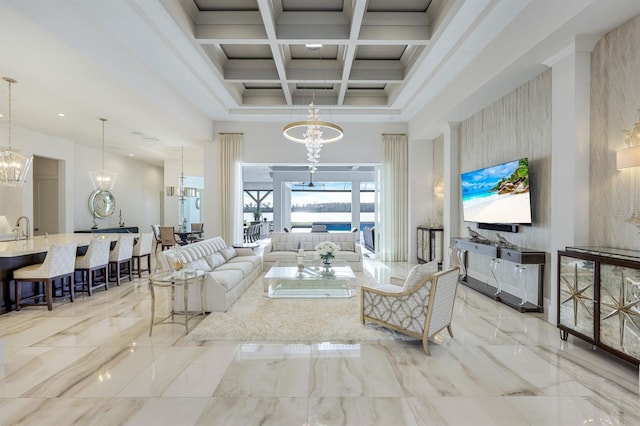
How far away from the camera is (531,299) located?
4.34 metres

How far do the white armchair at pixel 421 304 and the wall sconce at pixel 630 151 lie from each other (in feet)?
5.88

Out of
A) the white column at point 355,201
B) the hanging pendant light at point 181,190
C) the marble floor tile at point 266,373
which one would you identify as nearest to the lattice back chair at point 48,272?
the marble floor tile at point 266,373

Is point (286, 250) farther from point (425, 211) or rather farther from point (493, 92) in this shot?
point (493, 92)

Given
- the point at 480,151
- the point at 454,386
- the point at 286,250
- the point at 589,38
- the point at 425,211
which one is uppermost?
the point at 589,38

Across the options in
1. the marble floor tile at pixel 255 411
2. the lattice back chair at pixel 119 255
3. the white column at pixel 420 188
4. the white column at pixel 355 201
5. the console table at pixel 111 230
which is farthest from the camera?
the white column at pixel 355 201

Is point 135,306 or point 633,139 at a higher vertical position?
point 633,139

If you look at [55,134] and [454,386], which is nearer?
[454,386]

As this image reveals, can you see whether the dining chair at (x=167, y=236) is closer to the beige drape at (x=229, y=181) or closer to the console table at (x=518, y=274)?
the beige drape at (x=229, y=181)

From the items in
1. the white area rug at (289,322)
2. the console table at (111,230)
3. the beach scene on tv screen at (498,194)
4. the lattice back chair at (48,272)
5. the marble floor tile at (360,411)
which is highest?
the beach scene on tv screen at (498,194)

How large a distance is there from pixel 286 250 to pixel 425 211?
381cm

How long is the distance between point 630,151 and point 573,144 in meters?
0.53

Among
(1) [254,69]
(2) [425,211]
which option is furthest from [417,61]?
(2) [425,211]

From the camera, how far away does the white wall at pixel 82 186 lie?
7.06m

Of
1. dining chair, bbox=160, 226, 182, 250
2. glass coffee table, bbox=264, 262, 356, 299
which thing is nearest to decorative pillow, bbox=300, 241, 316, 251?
glass coffee table, bbox=264, 262, 356, 299
